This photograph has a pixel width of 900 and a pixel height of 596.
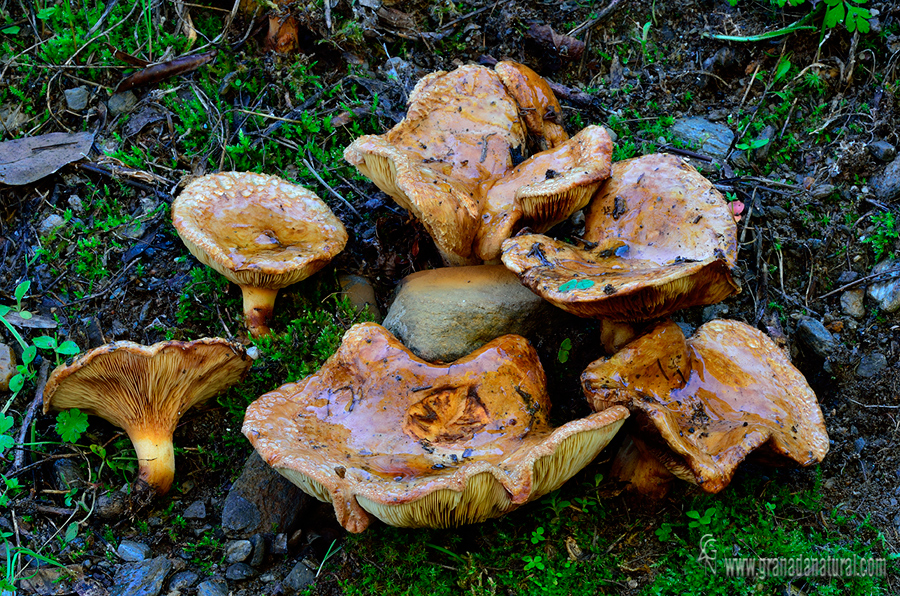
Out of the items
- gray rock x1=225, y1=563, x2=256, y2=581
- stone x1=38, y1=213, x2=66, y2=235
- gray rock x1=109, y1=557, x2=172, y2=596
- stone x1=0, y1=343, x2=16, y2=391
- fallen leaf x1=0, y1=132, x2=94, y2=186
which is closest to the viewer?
gray rock x1=109, y1=557, x2=172, y2=596

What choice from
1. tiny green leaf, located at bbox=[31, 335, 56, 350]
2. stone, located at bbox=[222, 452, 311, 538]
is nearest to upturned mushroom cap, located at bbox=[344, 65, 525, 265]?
stone, located at bbox=[222, 452, 311, 538]

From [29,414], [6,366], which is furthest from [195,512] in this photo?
[6,366]

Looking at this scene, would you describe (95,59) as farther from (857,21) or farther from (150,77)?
(857,21)

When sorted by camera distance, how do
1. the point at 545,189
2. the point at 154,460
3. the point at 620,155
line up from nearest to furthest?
the point at 545,189 → the point at 154,460 → the point at 620,155

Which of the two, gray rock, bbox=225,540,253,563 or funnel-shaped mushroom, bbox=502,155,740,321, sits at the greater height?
funnel-shaped mushroom, bbox=502,155,740,321

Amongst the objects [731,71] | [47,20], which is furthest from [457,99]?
[47,20]

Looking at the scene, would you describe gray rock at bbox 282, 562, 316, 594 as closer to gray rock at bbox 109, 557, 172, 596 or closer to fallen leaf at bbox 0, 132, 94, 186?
gray rock at bbox 109, 557, 172, 596

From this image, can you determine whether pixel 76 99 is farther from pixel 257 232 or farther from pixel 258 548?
pixel 258 548
